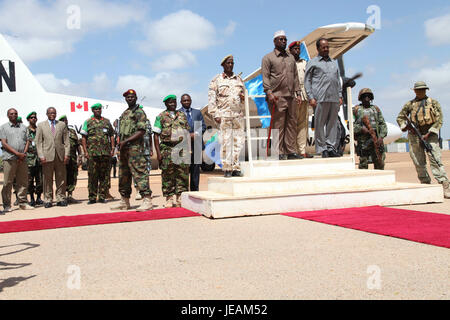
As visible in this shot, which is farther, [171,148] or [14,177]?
[14,177]

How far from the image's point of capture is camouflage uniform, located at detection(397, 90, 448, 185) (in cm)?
690

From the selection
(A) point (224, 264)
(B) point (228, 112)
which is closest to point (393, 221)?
(A) point (224, 264)

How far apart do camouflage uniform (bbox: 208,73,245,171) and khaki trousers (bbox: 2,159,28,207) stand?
13.2ft

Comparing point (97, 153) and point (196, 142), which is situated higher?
point (196, 142)

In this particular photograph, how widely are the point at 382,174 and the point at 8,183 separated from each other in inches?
254

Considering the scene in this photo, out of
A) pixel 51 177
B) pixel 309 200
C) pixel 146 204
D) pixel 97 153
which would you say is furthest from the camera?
pixel 97 153

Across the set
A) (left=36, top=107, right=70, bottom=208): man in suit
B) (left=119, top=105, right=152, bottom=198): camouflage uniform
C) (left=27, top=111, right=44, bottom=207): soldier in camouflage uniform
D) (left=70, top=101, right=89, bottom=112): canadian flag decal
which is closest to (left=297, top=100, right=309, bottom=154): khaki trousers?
(left=119, top=105, right=152, bottom=198): camouflage uniform

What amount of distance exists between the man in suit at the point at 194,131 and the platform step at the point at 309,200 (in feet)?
3.21

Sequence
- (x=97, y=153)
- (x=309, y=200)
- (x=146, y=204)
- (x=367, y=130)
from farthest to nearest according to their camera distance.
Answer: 1. (x=97, y=153)
2. (x=367, y=130)
3. (x=146, y=204)
4. (x=309, y=200)

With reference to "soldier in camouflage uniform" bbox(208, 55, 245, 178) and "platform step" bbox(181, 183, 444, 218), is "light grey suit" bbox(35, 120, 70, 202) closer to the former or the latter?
"platform step" bbox(181, 183, 444, 218)

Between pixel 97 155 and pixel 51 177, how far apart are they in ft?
3.18

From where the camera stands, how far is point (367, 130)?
757cm

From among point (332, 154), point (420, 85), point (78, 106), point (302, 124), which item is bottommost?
point (332, 154)

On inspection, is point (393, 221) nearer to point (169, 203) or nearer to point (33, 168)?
point (169, 203)
